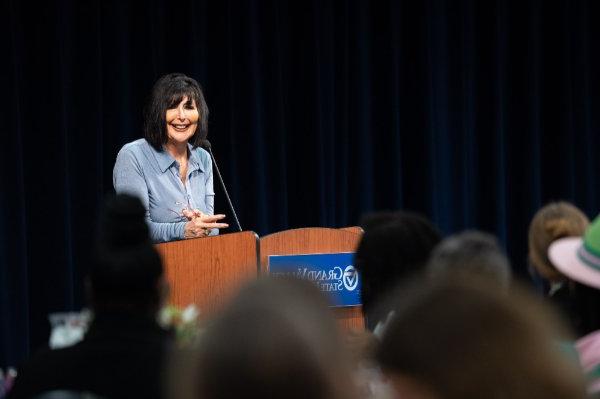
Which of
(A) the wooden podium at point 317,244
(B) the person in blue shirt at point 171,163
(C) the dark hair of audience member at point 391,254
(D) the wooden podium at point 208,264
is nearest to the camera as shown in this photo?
(C) the dark hair of audience member at point 391,254

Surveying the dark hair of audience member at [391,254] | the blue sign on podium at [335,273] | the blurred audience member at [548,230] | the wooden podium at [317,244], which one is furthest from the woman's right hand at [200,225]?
the dark hair of audience member at [391,254]

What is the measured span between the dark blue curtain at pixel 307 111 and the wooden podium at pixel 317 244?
2.04m

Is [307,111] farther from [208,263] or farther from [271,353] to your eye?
[271,353]

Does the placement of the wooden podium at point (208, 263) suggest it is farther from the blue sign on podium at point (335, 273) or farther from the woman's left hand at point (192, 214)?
the woman's left hand at point (192, 214)

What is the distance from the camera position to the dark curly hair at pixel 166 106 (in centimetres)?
385

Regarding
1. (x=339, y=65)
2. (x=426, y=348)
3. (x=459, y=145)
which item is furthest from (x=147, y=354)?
(x=459, y=145)

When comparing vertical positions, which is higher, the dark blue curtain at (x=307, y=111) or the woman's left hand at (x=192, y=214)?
the dark blue curtain at (x=307, y=111)

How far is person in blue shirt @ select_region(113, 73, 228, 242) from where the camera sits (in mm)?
3702

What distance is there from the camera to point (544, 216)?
2869 millimetres

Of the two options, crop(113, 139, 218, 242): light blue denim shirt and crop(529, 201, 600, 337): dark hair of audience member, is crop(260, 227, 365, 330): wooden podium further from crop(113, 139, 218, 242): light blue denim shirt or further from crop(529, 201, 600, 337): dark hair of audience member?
crop(529, 201, 600, 337): dark hair of audience member

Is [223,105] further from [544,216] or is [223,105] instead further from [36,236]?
[544,216]

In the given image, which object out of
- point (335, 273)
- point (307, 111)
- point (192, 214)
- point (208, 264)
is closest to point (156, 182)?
point (192, 214)

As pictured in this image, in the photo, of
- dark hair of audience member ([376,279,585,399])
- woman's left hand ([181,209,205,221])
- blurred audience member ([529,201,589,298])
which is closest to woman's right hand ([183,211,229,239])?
woman's left hand ([181,209,205,221])

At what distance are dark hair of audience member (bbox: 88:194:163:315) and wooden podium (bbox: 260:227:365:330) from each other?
5.05ft
